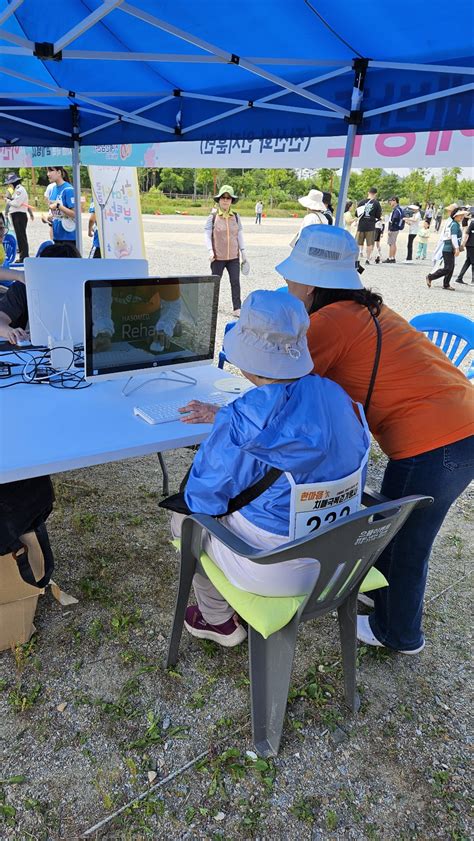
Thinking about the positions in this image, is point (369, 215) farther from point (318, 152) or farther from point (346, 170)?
point (346, 170)

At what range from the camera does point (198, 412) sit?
2.12 meters

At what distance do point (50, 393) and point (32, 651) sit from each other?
1.03 meters

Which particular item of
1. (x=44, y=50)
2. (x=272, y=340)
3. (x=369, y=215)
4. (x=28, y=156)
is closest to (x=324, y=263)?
(x=272, y=340)

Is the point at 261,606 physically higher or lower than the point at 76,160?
lower

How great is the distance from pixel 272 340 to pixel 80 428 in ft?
2.80

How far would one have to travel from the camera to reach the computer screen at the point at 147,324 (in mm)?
2135

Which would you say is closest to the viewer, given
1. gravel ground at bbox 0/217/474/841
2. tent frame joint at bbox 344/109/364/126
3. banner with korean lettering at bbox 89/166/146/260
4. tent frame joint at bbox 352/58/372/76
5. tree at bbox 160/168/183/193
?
gravel ground at bbox 0/217/474/841

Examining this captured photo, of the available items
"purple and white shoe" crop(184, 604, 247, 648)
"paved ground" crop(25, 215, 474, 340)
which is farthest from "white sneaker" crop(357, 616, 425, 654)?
"paved ground" crop(25, 215, 474, 340)

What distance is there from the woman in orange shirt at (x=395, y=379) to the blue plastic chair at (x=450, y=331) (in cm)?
153

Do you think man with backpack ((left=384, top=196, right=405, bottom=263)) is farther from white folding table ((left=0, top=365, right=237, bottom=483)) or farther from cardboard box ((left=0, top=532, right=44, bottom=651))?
cardboard box ((left=0, top=532, right=44, bottom=651))

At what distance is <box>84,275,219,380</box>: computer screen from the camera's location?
213 centimetres

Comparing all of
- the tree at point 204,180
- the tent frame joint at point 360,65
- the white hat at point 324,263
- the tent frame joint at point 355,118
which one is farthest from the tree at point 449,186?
the white hat at point 324,263

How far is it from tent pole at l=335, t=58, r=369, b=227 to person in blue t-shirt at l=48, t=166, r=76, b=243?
16.0ft

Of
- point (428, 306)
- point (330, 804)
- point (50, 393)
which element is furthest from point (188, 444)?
point (428, 306)
